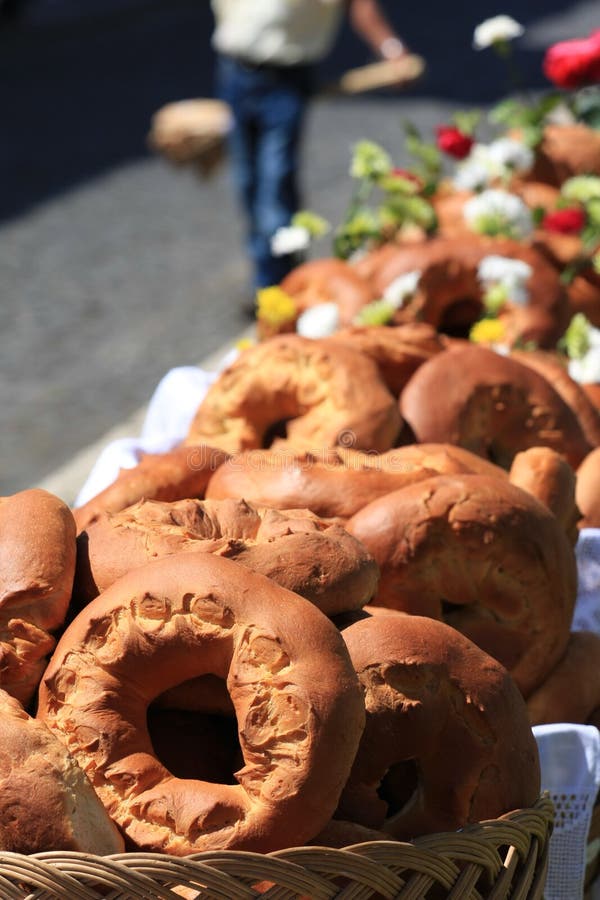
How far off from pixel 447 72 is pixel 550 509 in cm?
941

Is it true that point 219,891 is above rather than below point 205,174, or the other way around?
above

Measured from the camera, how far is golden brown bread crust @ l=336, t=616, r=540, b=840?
144 cm

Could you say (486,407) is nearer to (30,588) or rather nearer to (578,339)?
(578,339)

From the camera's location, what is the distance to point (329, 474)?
74.2 inches

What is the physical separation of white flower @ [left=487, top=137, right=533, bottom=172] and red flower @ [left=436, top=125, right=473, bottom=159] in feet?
0.39

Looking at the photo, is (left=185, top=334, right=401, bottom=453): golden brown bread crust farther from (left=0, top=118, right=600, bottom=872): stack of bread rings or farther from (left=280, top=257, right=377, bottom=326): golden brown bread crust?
(left=280, top=257, right=377, bottom=326): golden brown bread crust

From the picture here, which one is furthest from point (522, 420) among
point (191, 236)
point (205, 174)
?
point (191, 236)

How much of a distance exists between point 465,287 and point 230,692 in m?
1.79

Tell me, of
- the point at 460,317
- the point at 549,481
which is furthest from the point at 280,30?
the point at 549,481

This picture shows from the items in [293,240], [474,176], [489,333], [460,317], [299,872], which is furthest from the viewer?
[474,176]

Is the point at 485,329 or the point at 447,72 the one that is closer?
the point at 485,329

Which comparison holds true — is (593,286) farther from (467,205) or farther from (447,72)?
(447,72)

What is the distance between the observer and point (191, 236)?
7051 millimetres

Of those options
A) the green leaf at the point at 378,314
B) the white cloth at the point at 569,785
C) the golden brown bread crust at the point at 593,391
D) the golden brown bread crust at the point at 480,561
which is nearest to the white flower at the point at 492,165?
the green leaf at the point at 378,314
